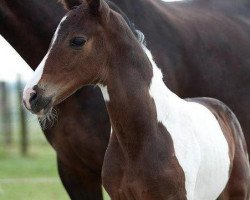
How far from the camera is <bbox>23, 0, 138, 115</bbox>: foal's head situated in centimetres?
370

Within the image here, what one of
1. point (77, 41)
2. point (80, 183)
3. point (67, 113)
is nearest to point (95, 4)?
point (77, 41)

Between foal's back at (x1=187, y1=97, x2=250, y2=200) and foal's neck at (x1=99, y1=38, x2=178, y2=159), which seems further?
foal's back at (x1=187, y1=97, x2=250, y2=200)

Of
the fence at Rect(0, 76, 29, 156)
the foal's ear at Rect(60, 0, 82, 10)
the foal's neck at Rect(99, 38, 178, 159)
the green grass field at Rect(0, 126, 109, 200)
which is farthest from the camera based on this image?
the fence at Rect(0, 76, 29, 156)

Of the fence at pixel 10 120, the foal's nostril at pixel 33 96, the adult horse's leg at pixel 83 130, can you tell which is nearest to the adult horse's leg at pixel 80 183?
the adult horse's leg at pixel 83 130

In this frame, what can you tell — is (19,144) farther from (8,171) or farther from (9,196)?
(9,196)

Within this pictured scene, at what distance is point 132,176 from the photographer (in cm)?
382

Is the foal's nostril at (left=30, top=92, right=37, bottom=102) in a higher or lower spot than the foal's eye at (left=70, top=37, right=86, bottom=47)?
lower

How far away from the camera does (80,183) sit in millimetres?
4879

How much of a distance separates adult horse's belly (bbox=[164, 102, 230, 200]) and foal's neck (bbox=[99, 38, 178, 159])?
0.38 ft

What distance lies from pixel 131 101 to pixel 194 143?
0.38 metres

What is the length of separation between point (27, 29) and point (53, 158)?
7.10 meters

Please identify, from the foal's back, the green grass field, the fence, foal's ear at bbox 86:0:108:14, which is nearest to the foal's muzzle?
foal's ear at bbox 86:0:108:14

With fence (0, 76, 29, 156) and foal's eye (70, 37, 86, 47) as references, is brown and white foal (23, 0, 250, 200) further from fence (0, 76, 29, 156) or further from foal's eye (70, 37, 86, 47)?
fence (0, 76, 29, 156)

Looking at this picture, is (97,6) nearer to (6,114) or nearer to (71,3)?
(71,3)
